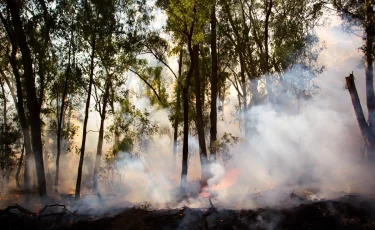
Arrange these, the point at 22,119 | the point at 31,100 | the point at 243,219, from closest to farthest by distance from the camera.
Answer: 1. the point at 243,219
2. the point at 31,100
3. the point at 22,119

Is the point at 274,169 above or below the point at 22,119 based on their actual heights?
below

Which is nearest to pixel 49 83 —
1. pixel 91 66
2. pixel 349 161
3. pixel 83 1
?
pixel 91 66

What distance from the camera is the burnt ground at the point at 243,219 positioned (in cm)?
773

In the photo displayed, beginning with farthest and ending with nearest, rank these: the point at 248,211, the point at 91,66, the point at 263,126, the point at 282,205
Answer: the point at 263,126
the point at 91,66
the point at 282,205
the point at 248,211

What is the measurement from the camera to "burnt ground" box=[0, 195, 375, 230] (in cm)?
773

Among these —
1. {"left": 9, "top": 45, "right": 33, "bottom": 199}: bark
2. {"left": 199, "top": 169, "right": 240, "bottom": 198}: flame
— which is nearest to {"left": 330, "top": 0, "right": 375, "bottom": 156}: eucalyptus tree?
{"left": 199, "top": 169, "right": 240, "bottom": 198}: flame

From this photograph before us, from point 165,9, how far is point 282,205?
11.3m

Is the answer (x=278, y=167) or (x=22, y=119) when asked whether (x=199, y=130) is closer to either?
(x=278, y=167)

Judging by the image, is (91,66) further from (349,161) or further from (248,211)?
(349,161)

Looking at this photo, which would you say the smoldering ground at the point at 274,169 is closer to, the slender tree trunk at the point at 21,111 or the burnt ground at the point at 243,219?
the burnt ground at the point at 243,219

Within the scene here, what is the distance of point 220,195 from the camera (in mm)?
13227

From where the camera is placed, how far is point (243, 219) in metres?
8.61

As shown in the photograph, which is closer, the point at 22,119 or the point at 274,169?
the point at 274,169

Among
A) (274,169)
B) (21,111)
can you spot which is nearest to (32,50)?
(21,111)
